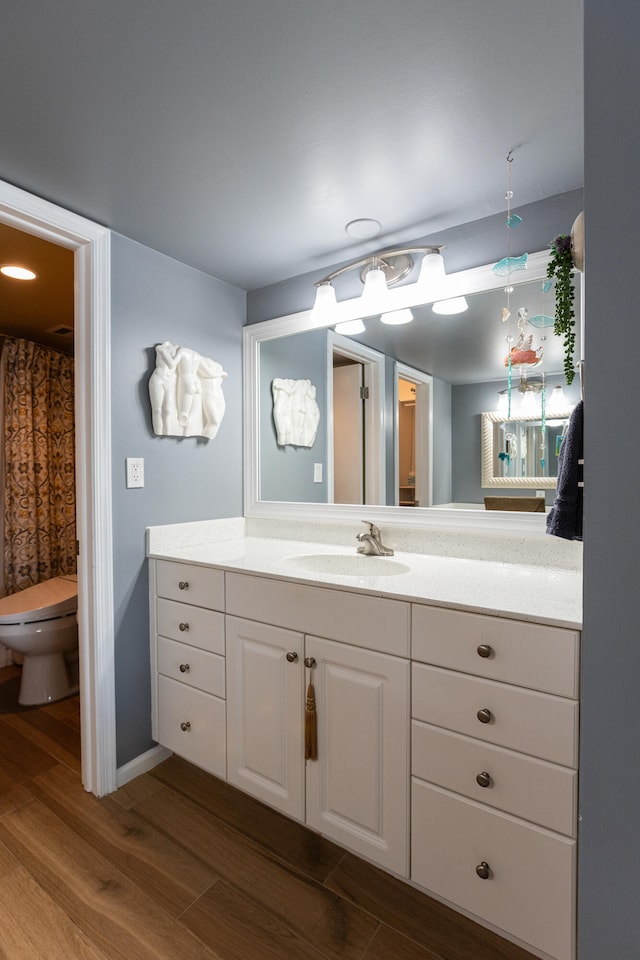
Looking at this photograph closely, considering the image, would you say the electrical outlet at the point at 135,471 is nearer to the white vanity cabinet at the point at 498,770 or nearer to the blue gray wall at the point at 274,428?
the blue gray wall at the point at 274,428

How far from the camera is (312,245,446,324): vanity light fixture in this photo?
1.72m

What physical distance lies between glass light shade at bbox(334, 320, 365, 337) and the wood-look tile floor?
6.22 feet

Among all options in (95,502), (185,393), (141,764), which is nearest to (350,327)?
(185,393)

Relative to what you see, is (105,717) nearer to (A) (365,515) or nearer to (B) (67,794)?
(B) (67,794)

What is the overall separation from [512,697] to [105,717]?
1492mm

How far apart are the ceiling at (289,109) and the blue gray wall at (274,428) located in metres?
0.57

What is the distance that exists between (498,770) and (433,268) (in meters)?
1.56

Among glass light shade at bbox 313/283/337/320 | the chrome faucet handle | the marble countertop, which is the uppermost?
glass light shade at bbox 313/283/337/320

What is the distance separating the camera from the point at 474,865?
3.80 ft

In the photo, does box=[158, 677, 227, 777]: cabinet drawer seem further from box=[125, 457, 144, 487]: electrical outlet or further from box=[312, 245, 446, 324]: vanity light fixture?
box=[312, 245, 446, 324]: vanity light fixture

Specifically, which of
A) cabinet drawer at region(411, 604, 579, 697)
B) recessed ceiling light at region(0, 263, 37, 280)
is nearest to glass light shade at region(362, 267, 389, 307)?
cabinet drawer at region(411, 604, 579, 697)

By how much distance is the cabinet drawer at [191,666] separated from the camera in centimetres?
171

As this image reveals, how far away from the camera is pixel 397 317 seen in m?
1.92

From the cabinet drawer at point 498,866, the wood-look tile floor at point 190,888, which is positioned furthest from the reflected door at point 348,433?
the wood-look tile floor at point 190,888
